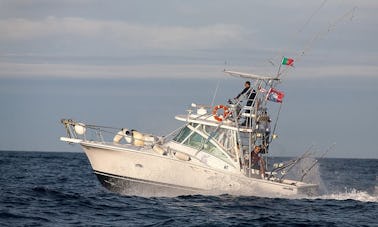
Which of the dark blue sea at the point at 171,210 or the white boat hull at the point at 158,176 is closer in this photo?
the dark blue sea at the point at 171,210

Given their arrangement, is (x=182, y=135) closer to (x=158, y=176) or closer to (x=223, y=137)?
(x=223, y=137)

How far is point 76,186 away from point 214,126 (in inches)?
282

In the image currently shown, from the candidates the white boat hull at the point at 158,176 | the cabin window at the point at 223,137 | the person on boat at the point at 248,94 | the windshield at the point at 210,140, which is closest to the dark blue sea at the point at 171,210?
the white boat hull at the point at 158,176

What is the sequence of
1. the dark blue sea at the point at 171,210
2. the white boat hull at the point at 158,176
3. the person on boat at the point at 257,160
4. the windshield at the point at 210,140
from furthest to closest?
the person on boat at the point at 257,160 → the windshield at the point at 210,140 → the white boat hull at the point at 158,176 → the dark blue sea at the point at 171,210

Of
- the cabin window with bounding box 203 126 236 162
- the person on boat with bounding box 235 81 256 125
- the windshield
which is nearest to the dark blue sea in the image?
the windshield

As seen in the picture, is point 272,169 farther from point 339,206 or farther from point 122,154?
point 122,154

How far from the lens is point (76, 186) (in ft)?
94.3

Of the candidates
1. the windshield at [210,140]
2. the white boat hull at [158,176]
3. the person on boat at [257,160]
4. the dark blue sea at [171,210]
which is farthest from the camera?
the person on boat at [257,160]

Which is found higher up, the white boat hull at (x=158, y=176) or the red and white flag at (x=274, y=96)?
the red and white flag at (x=274, y=96)

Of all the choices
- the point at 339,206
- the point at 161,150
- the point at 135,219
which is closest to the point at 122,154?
the point at 161,150

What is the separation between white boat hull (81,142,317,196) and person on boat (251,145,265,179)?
86 cm

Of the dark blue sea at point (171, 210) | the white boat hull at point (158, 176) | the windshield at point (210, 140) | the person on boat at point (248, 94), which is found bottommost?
the dark blue sea at point (171, 210)

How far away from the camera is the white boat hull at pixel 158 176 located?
23109mm

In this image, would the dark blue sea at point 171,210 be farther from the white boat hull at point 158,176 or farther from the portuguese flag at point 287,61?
the portuguese flag at point 287,61
